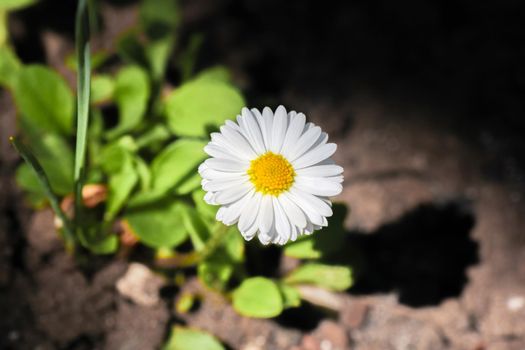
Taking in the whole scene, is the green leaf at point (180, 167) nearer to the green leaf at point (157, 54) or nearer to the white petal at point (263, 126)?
the white petal at point (263, 126)

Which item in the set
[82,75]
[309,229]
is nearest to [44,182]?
[82,75]

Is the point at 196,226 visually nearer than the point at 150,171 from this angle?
Yes

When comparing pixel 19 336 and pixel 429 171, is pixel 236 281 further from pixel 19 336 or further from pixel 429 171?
pixel 429 171

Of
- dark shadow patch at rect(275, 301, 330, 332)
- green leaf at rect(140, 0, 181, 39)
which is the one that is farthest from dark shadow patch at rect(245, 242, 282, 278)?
green leaf at rect(140, 0, 181, 39)

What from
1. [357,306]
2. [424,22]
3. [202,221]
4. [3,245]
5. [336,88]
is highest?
[424,22]

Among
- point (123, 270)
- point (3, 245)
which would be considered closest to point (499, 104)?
point (123, 270)

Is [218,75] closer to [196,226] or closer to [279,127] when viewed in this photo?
[196,226]

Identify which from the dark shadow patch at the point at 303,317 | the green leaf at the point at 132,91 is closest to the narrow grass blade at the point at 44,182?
the green leaf at the point at 132,91

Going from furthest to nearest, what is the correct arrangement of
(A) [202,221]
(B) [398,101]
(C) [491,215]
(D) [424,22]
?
1. (D) [424,22]
2. (B) [398,101]
3. (C) [491,215]
4. (A) [202,221]
